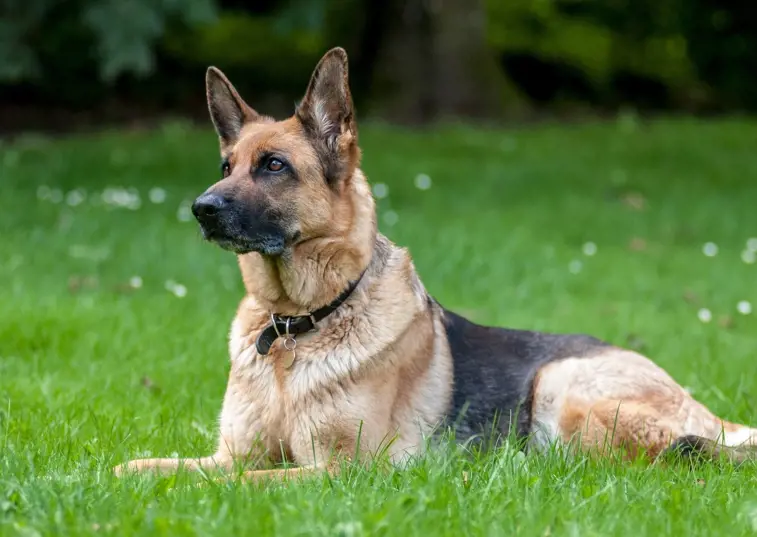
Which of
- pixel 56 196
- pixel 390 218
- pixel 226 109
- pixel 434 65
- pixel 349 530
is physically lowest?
pixel 56 196

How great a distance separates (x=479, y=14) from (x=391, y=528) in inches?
577

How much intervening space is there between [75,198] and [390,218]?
3482 millimetres

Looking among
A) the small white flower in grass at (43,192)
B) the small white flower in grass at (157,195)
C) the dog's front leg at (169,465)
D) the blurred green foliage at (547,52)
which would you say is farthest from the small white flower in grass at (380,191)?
the dog's front leg at (169,465)

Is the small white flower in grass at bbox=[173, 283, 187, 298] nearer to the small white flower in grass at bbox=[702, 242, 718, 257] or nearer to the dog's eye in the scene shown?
the dog's eye

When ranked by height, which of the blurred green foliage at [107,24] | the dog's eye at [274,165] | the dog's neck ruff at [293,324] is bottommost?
the dog's neck ruff at [293,324]

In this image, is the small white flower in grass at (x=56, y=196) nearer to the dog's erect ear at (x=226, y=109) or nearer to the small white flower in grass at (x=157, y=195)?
the small white flower in grass at (x=157, y=195)

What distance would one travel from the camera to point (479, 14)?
55.8ft

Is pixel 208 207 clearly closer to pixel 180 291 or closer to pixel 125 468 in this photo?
pixel 125 468

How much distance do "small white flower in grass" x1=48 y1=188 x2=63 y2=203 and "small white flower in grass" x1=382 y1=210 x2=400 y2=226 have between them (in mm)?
3632

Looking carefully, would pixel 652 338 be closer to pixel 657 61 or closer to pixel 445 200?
pixel 445 200

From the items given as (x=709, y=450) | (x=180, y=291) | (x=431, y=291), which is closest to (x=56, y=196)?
(x=180, y=291)

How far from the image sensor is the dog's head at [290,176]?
4527 millimetres

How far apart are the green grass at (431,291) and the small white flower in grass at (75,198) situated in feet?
0.53

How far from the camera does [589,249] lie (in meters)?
10.6
